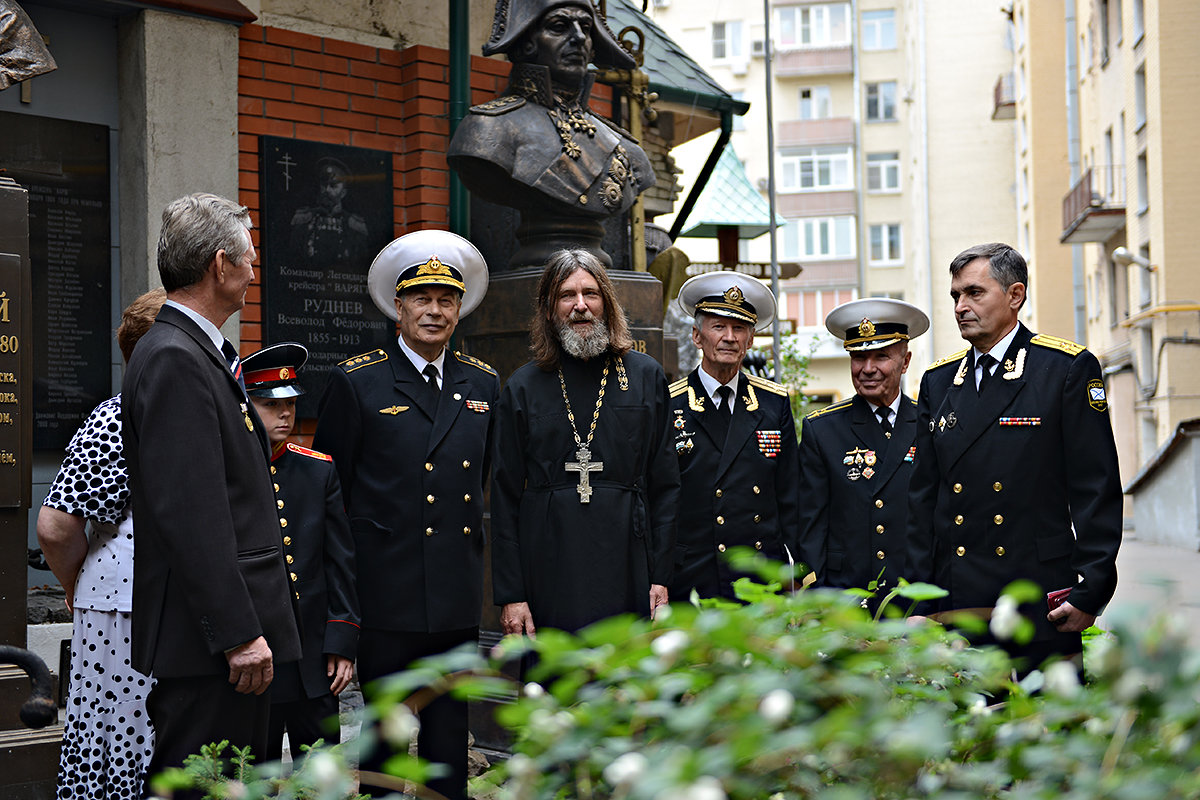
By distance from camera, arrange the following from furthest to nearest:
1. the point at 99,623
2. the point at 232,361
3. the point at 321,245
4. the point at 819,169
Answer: the point at 819,169
the point at 321,245
the point at 99,623
the point at 232,361

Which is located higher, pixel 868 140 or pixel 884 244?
pixel 868 140

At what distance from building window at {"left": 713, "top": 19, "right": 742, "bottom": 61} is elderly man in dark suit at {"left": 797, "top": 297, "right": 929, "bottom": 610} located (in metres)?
46.9

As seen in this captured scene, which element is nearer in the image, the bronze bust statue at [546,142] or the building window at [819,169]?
the bronze bust statue at [546,142]

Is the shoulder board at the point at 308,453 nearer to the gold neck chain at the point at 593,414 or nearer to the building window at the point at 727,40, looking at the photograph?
the gold neck chain at the point at 593,414

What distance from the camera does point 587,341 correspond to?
14.8 ft

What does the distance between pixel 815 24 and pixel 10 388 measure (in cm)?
5086

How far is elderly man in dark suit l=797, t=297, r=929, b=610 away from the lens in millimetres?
5125

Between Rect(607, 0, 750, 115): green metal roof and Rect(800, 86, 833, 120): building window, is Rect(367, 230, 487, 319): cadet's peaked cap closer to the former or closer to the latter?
Rect(607, 0, 750, 115): green metal roof

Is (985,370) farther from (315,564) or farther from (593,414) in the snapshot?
(315,564)

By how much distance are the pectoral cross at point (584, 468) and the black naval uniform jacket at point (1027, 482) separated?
3.65 ft

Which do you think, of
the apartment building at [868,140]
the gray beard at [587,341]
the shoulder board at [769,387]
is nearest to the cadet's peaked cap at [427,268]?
the gray beard at [587,341]

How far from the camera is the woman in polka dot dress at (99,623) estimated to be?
365 cm

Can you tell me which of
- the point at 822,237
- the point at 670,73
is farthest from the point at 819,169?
the point at 670,73

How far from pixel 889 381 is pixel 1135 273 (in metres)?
25.6
